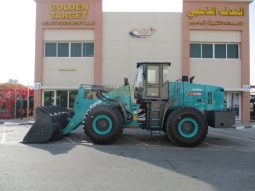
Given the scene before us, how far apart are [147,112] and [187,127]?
171 centimetres

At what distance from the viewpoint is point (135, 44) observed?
2545 centimetres

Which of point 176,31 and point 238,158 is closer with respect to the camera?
point 238,158

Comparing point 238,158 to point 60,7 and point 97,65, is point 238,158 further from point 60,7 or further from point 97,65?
point 60,7

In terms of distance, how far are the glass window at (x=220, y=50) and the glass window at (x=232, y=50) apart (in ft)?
1.27

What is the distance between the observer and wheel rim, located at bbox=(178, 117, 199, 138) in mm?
12688

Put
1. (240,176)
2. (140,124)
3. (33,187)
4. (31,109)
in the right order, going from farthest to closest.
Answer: (31,109) → (140,124) → (240,176) → (33,187)

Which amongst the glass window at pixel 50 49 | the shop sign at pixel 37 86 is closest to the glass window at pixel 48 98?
the shop sign at pixel 37 86

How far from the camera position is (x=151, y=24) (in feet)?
84.0

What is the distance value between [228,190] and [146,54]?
760 inches

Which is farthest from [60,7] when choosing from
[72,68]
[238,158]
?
[238,158]

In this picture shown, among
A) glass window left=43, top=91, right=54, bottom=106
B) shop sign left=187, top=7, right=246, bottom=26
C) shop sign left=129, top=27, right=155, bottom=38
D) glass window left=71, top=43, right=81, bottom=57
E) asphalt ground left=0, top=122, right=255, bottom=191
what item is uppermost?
shop sign left=187, top=7, right=246, bottom=26

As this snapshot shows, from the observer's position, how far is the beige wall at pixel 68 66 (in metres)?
25.7

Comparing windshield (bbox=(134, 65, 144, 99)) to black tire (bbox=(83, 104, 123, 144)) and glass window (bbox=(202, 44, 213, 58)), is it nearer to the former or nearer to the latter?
black tire (bbox=(83, 104, 123, 144))

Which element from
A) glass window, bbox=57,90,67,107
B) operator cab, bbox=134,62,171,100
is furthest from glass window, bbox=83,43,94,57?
operator cab, bbox=134,62,171,100
